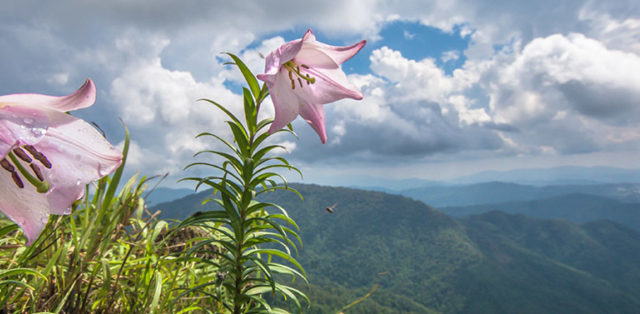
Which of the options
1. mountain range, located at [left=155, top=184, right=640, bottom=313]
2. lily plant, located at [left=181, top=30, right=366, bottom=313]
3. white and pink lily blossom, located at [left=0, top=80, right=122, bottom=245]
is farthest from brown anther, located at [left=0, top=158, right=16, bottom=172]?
mountain range, located at [left=155, top=184, right=640, bottom=313]

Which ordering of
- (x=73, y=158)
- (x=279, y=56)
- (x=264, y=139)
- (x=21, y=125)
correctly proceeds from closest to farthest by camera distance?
(x=21, y=125)
(x=73, y=158)
(x=279, y=56)
(x=264, y=139)

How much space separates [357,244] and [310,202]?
25499 mm

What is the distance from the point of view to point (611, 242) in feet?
495

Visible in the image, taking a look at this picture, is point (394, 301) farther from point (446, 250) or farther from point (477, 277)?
point (446, 250)

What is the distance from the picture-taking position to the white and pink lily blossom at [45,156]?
479 mm

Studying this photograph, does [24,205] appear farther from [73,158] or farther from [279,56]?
[279,56]

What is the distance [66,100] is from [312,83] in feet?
1.93

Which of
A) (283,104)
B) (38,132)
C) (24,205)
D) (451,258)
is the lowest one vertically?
(451,258)

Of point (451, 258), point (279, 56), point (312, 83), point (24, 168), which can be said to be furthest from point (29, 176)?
point (451, 258)

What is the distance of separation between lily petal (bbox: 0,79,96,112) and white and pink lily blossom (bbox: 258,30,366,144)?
15.0 inches

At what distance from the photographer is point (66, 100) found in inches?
19.8

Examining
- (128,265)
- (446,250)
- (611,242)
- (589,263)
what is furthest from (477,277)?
(128,265)

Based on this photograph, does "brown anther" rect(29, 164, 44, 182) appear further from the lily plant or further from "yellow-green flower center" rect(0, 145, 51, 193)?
the lily plant

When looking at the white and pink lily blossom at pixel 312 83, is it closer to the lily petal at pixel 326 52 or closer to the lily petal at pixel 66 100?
the lily petal at pixel 326 52
